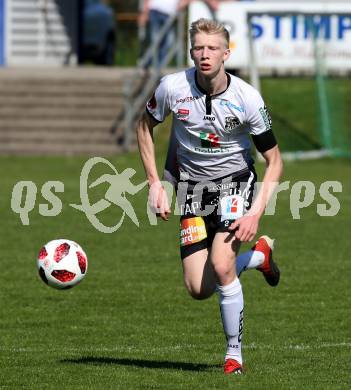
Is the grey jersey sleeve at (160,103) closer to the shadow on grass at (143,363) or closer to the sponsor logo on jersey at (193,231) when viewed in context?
the sponsor logo on jersey at (193,231)

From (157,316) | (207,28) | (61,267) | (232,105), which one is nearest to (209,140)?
(232,105)

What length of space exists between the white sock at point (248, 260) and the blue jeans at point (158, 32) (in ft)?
57.8

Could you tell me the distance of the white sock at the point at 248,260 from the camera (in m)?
8.07

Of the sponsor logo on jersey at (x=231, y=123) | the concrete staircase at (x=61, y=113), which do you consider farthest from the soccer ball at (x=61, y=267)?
the concrete staircase at (x=61, y=113)

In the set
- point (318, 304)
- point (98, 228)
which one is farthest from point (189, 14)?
point (318, 304)

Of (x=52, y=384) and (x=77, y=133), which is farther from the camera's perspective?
(x=77, y=133)

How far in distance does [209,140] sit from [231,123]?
19 centimetres

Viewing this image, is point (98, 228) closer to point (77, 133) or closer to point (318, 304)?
point (318, 304)

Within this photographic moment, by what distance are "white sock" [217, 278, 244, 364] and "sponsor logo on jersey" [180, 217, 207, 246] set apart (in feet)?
1.13

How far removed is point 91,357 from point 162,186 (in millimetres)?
1248

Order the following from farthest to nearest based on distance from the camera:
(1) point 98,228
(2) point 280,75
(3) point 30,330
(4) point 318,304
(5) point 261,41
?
(2) point 280,75 < (5) point 261,41 < (1) point 98,228 < (4) point 318,304 < (3) point 30,330

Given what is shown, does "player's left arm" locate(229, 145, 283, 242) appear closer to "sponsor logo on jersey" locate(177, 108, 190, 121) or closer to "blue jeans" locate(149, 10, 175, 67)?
"sponsor logo on jersey" locate(177, 108, 190, 121)

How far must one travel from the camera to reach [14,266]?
11.9 metres

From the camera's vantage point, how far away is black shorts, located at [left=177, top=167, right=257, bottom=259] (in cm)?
751
